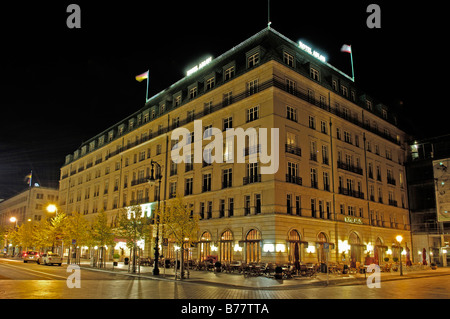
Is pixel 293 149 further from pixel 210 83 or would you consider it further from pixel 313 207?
pixel 210 83

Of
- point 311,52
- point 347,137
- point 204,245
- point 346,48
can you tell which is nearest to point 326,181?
point 347,137

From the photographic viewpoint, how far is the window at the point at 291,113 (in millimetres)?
39188

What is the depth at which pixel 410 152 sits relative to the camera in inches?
2384

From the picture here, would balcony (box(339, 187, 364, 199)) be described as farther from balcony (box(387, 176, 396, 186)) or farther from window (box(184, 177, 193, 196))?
window (box(184, 177, 193, 196))

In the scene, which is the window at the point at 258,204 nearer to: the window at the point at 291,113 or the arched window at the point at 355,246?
the window at the point at 291,113

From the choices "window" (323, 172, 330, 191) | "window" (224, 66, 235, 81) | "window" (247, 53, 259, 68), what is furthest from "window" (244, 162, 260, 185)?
"window" (224, 66, 235, 81)

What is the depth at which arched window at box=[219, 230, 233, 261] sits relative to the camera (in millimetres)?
38812

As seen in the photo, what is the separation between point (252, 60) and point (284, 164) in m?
12.3

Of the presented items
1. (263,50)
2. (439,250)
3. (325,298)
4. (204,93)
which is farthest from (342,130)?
(325,298)

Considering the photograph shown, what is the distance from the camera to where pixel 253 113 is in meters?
39.4

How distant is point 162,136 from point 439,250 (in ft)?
141

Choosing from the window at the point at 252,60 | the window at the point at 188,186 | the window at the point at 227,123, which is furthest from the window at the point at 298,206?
the window at the point at 252,60

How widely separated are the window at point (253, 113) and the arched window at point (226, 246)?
12376 millimetres

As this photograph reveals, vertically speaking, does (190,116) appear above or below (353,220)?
above
